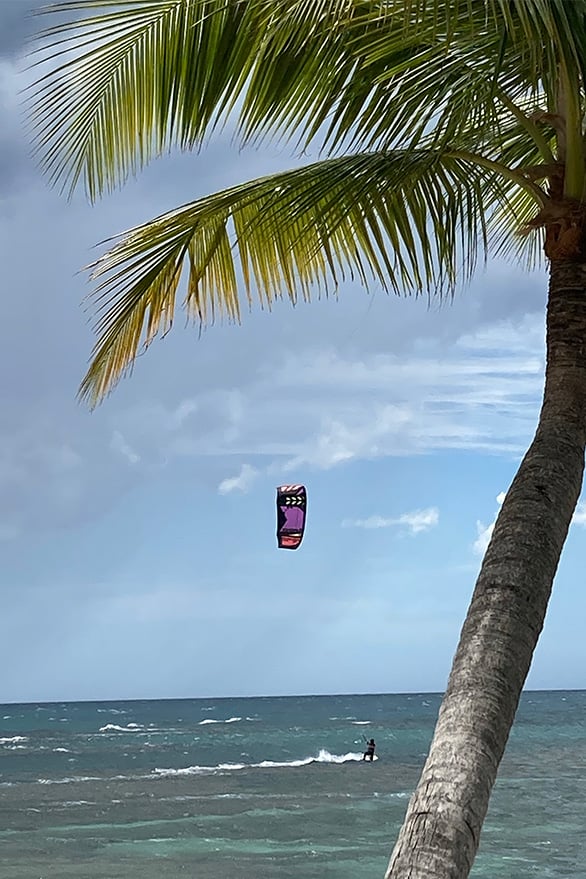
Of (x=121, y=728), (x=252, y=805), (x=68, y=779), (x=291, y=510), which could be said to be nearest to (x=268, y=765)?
(x=68, y=779)

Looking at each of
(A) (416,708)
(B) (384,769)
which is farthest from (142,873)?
(A) (416,708)

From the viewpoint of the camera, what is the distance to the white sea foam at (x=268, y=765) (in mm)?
40003

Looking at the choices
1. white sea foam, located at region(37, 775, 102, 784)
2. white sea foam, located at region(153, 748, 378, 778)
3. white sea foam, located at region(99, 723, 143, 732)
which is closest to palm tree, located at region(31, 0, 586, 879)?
white sea foam, located at region(37, 775, 102, 784)

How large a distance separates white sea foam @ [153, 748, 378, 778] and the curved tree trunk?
36.5m

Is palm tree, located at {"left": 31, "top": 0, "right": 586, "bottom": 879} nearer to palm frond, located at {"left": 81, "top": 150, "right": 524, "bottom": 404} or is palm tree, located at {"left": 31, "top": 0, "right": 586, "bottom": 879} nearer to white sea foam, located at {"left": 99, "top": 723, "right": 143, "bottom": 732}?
palm frond, located at {"left": 81, "top": 150, "right": 524, "bottom": 404}

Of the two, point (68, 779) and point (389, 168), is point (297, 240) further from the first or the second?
point (68, 779)

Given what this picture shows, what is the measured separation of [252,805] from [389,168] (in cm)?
2728

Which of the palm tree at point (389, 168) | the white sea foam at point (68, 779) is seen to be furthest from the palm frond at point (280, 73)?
the white sea foam at point (68, 779)

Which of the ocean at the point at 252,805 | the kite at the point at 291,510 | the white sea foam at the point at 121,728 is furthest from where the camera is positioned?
the white sea foam at the point at 121,728

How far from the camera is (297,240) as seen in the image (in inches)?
165

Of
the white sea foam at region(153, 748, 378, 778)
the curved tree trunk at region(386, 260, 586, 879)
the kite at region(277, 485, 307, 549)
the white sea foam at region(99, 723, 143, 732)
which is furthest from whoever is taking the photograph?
the white sea foam at region(99, 723, 143, 732)

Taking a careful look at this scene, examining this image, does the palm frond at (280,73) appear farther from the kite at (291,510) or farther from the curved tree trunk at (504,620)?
the kite at (291,510)

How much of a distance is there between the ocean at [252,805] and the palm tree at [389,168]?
16.2m

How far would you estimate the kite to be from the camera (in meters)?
8.26
